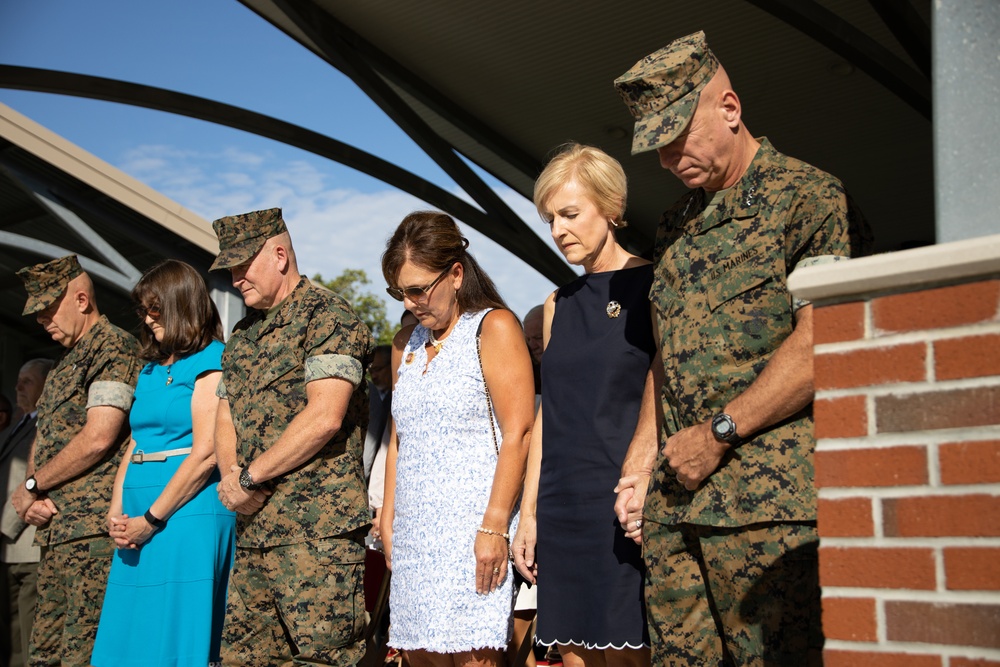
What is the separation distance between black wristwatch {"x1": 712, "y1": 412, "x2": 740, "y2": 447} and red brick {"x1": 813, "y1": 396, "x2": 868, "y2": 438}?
0.48 m

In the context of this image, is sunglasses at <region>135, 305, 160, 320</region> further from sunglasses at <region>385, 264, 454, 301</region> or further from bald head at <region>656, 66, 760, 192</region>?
bald head at <region>656, 66, 760, 192</region>

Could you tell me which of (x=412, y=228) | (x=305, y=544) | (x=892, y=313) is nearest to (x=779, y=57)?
(x=412, y=228)

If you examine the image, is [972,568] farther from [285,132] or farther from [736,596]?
[285,132]

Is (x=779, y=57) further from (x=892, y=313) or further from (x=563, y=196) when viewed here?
(x=892, y=313)

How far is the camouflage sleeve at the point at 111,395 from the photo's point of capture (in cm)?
482

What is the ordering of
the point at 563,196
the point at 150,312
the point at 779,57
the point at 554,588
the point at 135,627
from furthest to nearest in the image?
the point at 779,57
the point at 150,312
the point at 135,627
the point at 563,196
the point at 554,588

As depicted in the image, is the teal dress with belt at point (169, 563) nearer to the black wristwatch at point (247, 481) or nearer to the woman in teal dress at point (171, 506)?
the woman in teal dress at point (171, 506)

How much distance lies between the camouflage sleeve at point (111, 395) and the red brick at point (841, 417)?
3726mm

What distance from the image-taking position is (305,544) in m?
3.64

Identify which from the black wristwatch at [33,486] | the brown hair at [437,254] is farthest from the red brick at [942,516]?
the black wristwatch at [33,486]

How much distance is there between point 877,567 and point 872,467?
0.16m

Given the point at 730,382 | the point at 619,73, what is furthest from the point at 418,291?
the point at 619,73

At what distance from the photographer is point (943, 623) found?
5.58ft

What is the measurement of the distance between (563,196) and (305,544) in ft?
4.89
